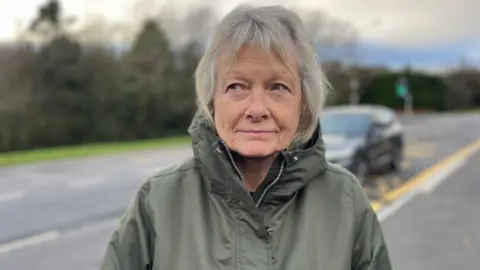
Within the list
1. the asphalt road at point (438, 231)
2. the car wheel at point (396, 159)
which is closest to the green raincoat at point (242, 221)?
the asphalt road at point (438, 231)

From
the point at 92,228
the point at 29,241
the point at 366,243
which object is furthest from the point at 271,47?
the point at 92,228

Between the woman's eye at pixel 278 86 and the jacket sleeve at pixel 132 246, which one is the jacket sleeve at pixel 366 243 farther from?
the jacket sleeve at pixel 132 246

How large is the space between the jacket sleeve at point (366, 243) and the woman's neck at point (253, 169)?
0.81ft

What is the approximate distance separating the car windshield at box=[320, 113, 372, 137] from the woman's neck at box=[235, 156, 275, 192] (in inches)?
431

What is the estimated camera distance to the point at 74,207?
1063 cm

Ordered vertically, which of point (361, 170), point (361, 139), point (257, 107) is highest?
point (257, 107)

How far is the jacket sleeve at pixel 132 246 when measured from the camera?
159 cm

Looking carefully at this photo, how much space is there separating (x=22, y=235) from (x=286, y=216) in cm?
755

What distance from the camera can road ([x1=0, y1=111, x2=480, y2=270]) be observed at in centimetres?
725

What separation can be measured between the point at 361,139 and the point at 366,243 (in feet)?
36.1

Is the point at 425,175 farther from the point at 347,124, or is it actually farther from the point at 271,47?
the point at 271,47

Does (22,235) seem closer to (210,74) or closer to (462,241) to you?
(462,241)

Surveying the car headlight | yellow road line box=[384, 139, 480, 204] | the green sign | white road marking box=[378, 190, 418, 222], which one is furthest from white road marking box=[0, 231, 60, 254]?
the green sign

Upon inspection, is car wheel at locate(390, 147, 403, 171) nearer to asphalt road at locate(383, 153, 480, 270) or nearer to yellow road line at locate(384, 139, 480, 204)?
yellow road line at locate(384, 139, 480, 204)
